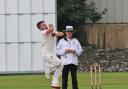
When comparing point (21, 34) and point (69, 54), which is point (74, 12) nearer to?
point (21, 34)

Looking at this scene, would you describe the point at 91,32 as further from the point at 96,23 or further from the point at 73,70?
the point at 73,70

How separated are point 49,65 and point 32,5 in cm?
1028

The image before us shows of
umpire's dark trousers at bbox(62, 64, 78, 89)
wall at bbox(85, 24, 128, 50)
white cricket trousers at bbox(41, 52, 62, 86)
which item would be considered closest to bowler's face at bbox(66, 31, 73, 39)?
umpire's dark trousers at bbox(62, 64, 78, 89)

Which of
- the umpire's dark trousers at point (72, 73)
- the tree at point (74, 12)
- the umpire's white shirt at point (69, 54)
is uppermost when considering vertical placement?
the tree at point (74, 12)

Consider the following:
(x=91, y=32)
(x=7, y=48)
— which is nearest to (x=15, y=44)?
(x=7, y=48)

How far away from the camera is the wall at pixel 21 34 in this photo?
96.2 feet

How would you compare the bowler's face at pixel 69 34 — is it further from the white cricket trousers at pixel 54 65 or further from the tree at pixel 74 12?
the tree at pixel 74 12

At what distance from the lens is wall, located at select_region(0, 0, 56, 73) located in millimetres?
29312

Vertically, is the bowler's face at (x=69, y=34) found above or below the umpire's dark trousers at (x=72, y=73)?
above

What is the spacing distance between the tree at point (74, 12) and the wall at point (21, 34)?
5.33 meters

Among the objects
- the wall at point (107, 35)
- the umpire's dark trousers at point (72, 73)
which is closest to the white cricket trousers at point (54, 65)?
the umpire's dark trousers at point (72, 73)

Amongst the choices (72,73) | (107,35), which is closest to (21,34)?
(107,35)

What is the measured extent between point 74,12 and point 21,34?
631cm

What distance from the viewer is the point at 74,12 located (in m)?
35.1
